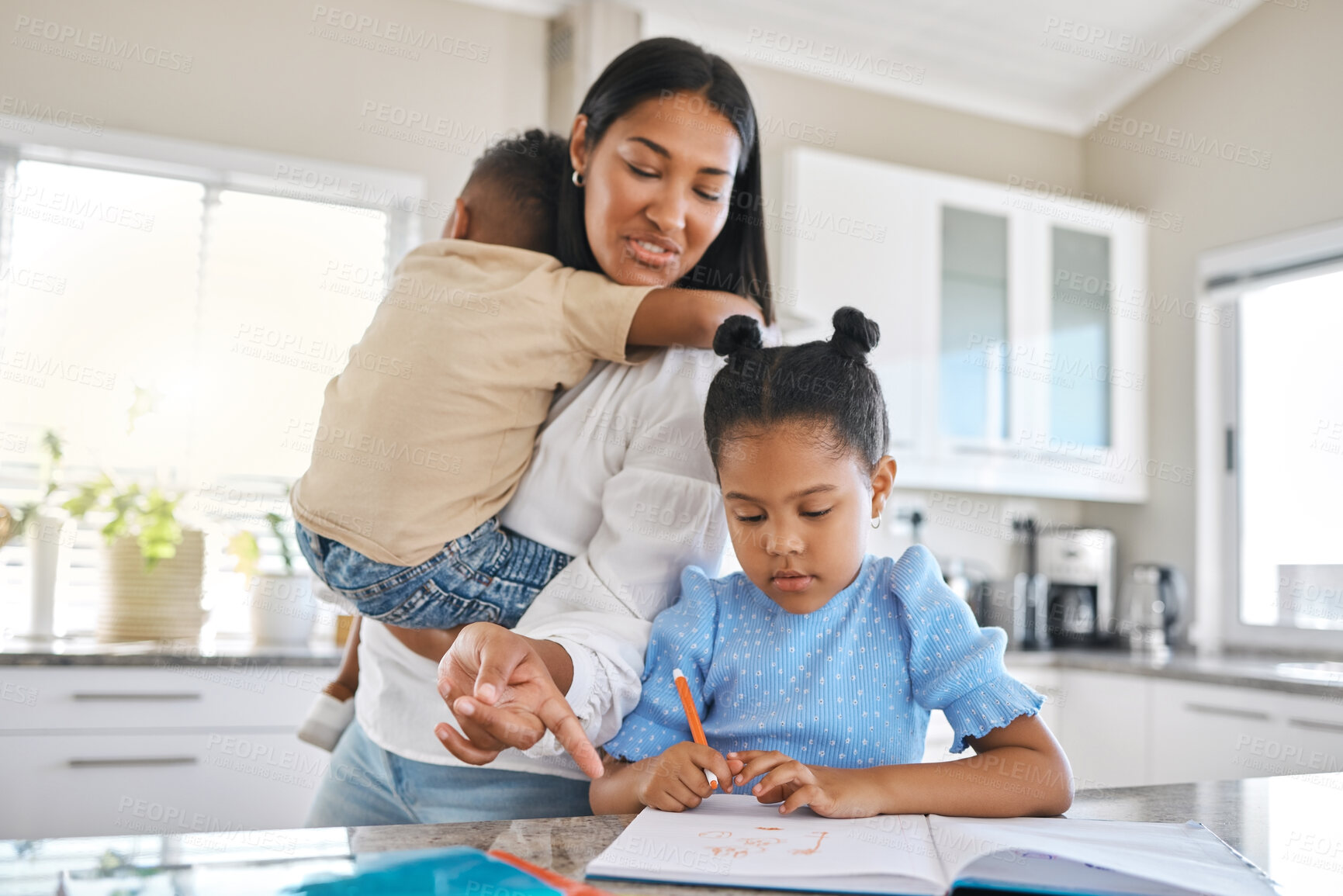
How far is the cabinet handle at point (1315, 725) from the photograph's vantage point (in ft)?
7.99

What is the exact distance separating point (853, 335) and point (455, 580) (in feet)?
1.51

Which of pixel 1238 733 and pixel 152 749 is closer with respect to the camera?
pixel 152 749

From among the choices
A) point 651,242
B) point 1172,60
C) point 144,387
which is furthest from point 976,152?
point 651,242

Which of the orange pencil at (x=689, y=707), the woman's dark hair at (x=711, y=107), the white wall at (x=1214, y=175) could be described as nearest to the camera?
the orange pencil at (x=689, y=707)

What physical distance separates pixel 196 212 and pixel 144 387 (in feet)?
1.69

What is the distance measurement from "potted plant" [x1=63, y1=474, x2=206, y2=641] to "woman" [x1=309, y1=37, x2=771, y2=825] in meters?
1.83

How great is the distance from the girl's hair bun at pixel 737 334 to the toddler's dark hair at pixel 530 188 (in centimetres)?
33

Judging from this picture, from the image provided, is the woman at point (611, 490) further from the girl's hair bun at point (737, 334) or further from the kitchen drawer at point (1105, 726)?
the kitchen drawer at point (1105, 726)

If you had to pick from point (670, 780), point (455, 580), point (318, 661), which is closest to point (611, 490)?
point (455, 580)

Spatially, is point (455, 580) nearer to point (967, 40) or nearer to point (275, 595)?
point (275, 595)

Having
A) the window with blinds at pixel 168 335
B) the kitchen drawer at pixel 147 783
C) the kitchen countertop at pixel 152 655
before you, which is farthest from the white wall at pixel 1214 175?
the kitchen drawer at pixel 147 783

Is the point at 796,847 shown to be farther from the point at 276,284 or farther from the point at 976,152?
the point at 976,152

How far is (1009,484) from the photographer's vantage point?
3.47 m

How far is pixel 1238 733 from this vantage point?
265 centimetres
